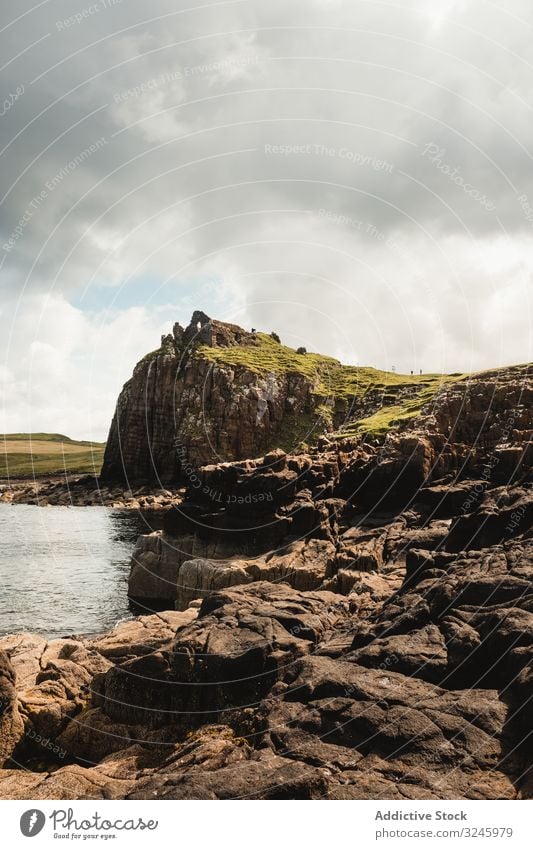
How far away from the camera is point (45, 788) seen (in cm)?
1659

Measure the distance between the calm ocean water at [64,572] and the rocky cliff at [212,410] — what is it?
4826cm

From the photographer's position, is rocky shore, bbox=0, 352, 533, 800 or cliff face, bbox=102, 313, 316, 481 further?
cliff face, bbox=102, 313, 316, 481

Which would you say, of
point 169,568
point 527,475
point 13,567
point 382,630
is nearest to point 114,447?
point 13,567

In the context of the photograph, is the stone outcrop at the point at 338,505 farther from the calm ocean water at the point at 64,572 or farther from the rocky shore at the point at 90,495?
the rocky shore at the point at 90,495

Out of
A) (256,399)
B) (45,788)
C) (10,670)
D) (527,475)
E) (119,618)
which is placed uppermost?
(256,399)

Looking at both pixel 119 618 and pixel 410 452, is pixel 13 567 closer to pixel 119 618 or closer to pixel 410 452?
pixel 119 618

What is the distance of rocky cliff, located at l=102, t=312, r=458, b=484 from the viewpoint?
16638 cm

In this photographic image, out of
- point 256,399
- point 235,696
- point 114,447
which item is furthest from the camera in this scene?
point 114,447

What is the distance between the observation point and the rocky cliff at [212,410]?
166 m

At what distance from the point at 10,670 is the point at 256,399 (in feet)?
→ 497
